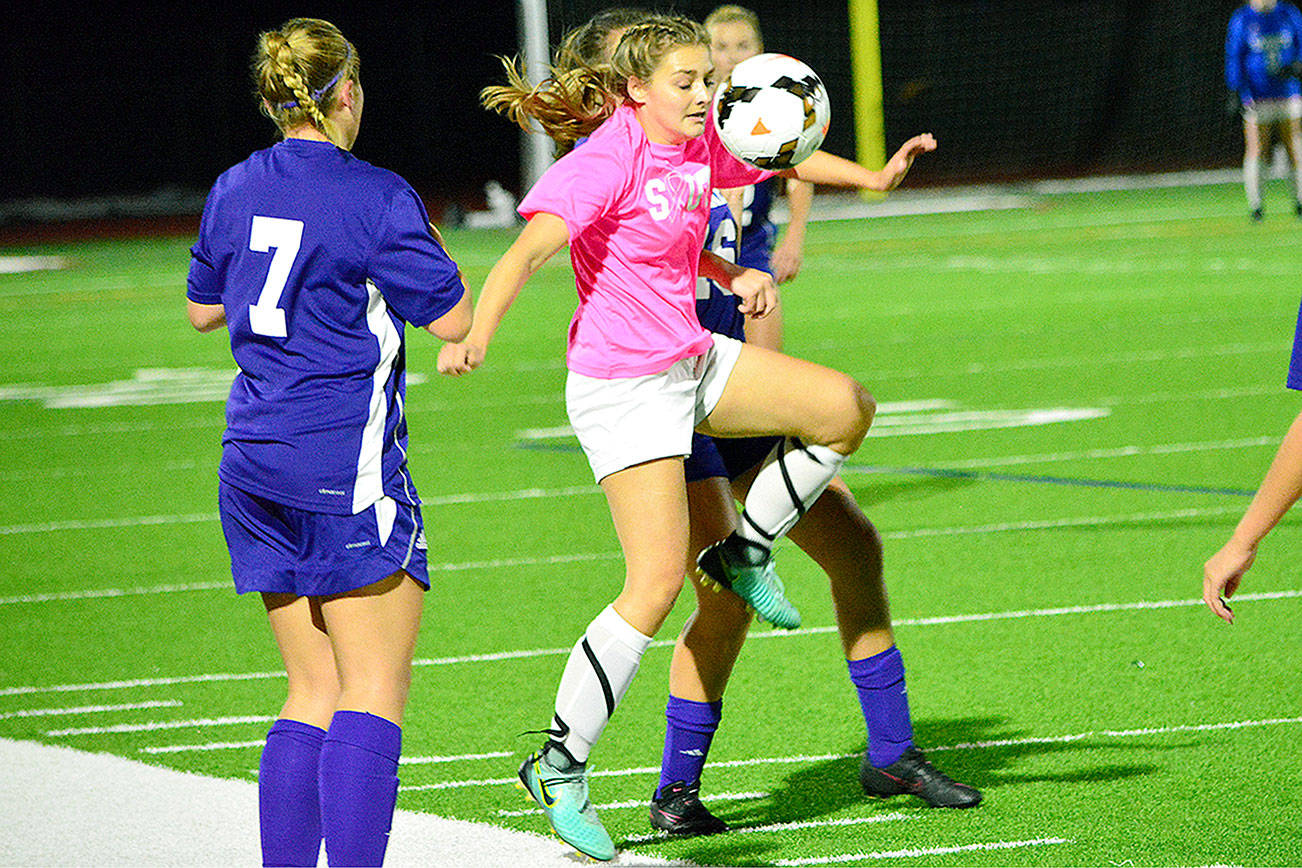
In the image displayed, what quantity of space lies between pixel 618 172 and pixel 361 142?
121ft

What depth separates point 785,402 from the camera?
425 centimetres

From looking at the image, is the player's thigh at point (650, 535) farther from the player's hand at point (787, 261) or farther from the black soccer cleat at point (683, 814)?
the player's hand at point (787, 261)

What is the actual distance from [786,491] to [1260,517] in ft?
→ 4.33

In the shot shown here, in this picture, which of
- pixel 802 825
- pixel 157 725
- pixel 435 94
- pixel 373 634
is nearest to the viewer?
pixel 373 634

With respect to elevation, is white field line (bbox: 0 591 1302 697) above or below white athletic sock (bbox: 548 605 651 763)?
below

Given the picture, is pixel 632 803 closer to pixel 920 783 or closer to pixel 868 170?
pixel 920 783

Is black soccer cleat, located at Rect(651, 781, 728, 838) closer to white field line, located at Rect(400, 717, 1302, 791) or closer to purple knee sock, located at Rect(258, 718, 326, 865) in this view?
white field line, located at Rect(400, 717, 1302, 791)

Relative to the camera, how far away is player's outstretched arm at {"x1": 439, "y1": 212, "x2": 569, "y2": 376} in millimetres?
3686

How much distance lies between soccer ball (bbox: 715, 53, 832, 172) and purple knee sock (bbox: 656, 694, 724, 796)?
1.42 meters

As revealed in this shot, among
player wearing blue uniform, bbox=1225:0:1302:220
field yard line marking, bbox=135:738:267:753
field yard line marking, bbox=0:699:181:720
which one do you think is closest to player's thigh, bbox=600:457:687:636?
field yard line marking, bbox=135:738:267:753

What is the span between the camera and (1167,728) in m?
5.23

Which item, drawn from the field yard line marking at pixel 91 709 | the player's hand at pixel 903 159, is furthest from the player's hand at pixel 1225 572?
the field yard line marking at pixel 91 709

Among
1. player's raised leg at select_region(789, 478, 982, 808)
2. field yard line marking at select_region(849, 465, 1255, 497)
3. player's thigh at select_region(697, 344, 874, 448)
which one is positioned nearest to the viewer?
player's thigh at select_region(697, 344, 874, 448)

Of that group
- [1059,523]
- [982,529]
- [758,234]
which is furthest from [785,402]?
[1059,523]
